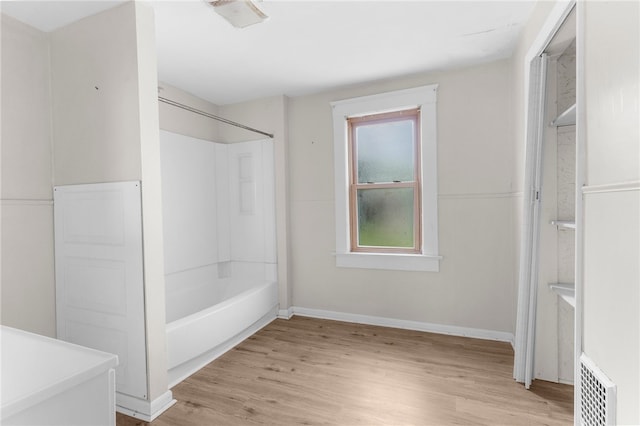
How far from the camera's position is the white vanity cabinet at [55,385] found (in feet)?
2.66

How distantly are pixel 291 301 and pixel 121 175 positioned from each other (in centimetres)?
215

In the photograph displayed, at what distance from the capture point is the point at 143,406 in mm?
1713

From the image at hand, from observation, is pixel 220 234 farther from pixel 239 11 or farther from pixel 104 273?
pixel 239 11

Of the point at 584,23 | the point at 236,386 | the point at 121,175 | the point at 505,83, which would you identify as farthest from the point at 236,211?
the point at 584,23

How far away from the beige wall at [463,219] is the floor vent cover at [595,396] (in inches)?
57.0

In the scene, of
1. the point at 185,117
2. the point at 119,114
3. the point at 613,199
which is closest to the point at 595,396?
the point at 613,199

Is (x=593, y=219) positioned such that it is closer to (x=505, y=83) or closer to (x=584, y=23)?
(x=584, y=23)

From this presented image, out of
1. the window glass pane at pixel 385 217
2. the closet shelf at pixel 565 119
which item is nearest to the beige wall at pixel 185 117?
the window glass pane at pixel 385 217

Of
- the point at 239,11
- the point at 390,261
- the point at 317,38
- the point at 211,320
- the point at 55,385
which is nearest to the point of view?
the point at 55,385

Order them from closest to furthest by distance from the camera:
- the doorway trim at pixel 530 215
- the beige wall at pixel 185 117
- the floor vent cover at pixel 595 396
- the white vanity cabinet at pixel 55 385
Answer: the white vanity cabinet at pixel 55 385
the floor vent cover at pixel 595 396
the doorway trim at pixel 530 215
the beige wall at pixel 185 117

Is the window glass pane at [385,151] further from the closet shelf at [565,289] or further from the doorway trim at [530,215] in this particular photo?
the closet shelf at [565,289]

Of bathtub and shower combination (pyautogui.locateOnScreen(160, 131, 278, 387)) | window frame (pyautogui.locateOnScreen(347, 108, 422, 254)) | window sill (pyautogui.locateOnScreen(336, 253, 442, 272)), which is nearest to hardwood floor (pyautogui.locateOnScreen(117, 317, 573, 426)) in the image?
bathtub and shower combination (pyautogui.locateOnScreen(160, 131, 278, 387))

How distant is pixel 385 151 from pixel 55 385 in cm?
281

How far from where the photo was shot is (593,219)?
1.10 meters
